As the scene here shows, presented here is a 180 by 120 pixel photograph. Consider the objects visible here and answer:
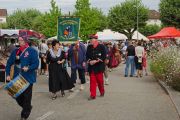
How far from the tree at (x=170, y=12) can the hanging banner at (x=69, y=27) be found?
3104 centimetres

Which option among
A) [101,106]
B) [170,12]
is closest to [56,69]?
[101,106]

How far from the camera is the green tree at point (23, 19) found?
114m

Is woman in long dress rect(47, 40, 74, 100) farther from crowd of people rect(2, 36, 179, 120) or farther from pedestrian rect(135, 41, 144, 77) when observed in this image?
pedestrian rect(135, 41, 144, 77)

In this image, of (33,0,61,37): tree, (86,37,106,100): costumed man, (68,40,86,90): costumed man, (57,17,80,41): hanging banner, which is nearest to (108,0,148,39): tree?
(33,0,61,37): tree

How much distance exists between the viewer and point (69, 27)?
17.2 m

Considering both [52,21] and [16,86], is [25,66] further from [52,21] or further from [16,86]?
[52,21]

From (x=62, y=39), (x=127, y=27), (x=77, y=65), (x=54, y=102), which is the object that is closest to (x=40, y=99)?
(x=54, y=102)

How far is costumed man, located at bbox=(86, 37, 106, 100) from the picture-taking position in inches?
504

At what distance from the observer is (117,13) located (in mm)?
84250

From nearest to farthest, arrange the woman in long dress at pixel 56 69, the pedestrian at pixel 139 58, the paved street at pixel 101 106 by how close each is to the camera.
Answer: the paved street at pixel 101 106
the woman in long dress at pixel 56 69
the pedestrian at pixel 139 58

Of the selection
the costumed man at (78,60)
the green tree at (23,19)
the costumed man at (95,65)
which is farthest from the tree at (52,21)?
the costumed man at (95,65)

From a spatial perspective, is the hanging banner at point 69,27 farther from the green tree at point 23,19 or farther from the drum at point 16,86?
the green tree at point 23,19

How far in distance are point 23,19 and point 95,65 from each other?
4204 inches

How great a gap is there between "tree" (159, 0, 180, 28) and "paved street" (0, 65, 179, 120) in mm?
33009
